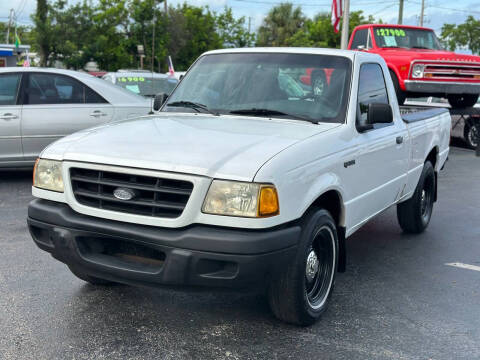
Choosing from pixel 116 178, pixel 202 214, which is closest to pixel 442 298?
pixel 202 214

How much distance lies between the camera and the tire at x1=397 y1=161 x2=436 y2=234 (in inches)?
243

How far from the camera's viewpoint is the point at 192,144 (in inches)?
140

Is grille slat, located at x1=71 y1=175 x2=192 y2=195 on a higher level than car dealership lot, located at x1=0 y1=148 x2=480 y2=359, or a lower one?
higher

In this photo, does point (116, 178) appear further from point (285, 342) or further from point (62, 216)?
point (285, 342)

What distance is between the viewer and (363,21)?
48188mm

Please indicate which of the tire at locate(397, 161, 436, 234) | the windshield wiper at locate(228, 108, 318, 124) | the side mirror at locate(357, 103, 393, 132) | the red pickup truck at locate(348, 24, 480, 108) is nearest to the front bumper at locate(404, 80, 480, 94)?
the red pickup truck at locate(348, 24, 480, 108)

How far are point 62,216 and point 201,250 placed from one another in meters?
0.92

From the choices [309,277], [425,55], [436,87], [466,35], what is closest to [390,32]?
[425,55]

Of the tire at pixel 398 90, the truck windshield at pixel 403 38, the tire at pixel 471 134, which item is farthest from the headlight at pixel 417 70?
the tire at pixel 471 134

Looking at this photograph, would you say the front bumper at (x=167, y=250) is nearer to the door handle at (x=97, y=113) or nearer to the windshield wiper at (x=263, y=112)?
the windshield wiper at (x=263, y=112)

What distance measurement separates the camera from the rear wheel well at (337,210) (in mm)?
4016

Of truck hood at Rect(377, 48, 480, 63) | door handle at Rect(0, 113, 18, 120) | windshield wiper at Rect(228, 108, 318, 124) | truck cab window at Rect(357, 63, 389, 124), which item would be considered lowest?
door handle at Rect(0, 113, 18, 120)

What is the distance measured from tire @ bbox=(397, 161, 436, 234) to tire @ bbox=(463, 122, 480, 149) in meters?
8.79

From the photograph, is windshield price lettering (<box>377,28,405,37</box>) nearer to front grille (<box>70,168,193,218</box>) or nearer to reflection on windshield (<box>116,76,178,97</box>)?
reflection on windshield (<box>116,76,178,97</box>)
